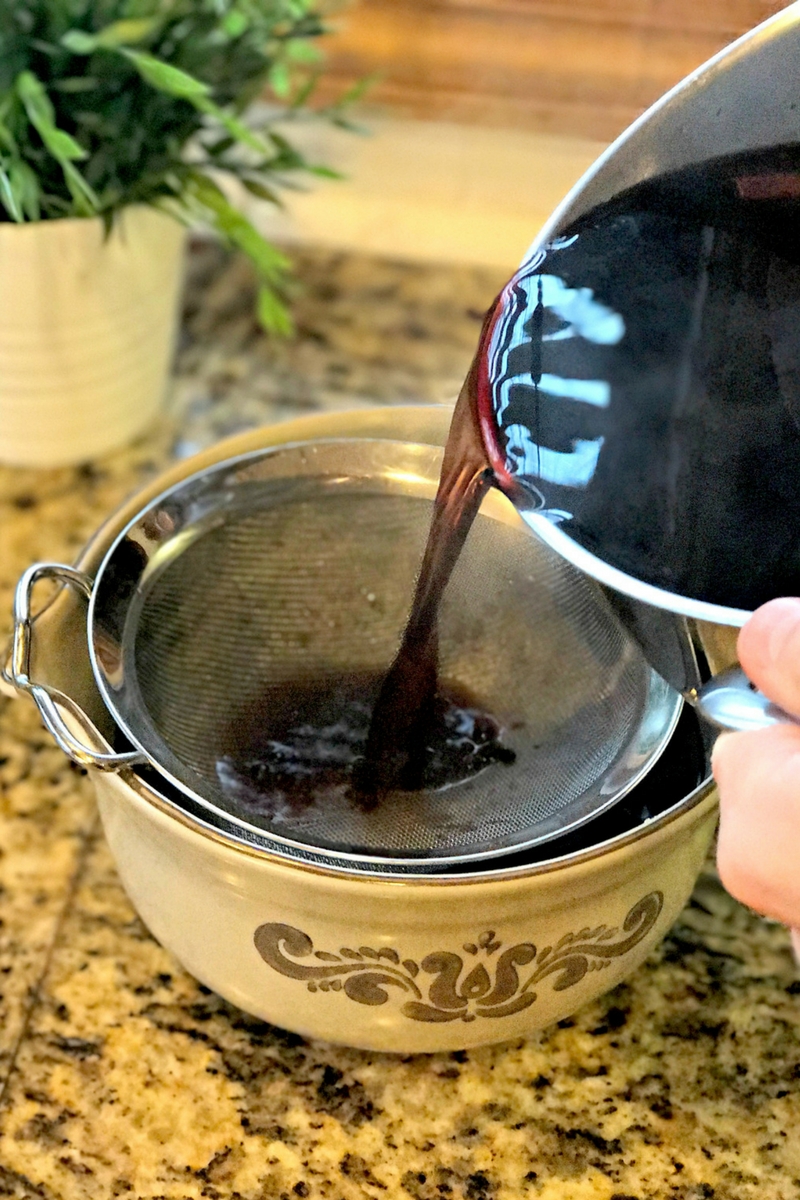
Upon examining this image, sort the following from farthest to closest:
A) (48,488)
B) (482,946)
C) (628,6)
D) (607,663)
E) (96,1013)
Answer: (628,6) < (48,488) < (607,663) < (96,1013) < (482,946)

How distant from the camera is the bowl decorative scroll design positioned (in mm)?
582

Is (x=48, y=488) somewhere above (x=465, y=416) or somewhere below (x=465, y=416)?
below

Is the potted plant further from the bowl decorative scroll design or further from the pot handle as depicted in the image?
the bowl decorative scroll design

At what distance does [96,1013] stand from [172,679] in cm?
21

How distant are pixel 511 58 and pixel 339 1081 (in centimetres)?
106

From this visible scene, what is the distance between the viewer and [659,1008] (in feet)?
2.34

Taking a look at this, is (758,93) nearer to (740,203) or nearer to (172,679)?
(740,203)

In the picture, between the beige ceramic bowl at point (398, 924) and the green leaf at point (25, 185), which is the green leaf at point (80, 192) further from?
the beige ceramic bowl at point (398, 924)

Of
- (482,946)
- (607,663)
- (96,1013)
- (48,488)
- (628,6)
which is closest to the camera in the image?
(482,946)

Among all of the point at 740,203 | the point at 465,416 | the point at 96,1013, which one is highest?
the point at 740,203

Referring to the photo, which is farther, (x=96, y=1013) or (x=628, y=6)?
(x=628, y=6)

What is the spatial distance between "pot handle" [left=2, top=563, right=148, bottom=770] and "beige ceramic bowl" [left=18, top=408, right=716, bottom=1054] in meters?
0.02

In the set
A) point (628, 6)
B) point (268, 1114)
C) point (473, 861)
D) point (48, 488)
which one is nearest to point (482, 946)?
point (473, 861)

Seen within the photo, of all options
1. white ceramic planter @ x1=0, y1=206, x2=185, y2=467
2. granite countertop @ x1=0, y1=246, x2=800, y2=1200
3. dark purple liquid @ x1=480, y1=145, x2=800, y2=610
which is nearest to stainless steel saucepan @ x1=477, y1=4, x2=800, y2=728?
dark purple liquid @ x1=480, y1=145, x2=800, y2=610
